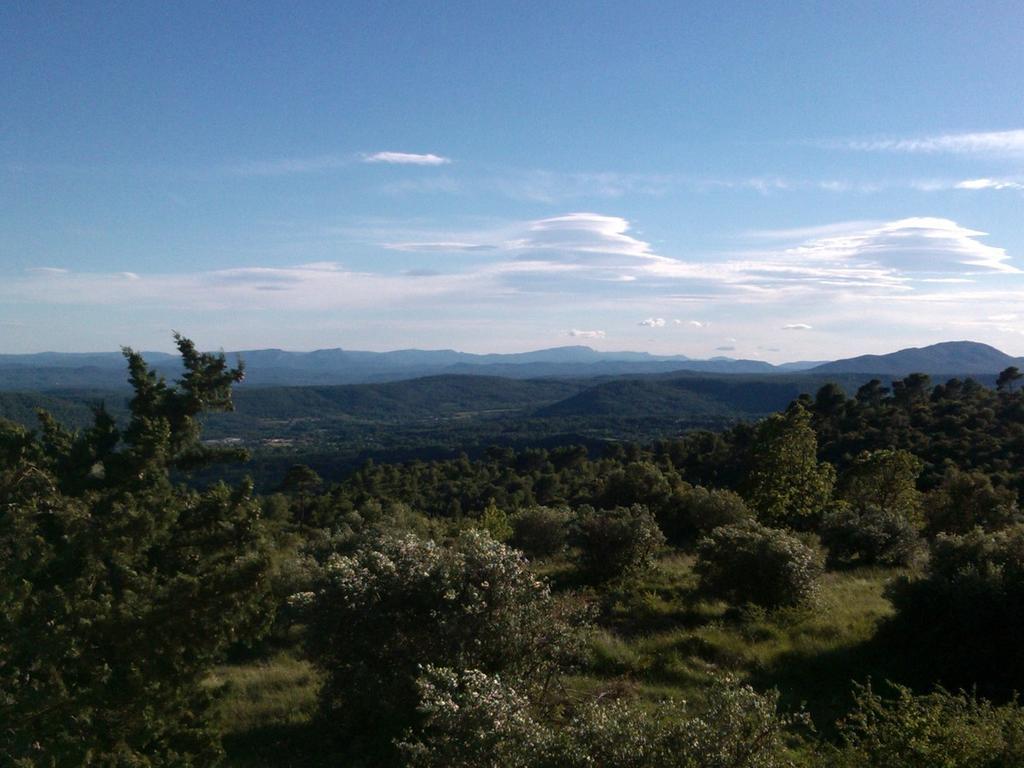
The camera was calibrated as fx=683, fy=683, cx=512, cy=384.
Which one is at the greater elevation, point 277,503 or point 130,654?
point 130,654

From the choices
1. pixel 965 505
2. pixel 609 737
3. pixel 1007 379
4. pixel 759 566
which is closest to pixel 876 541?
pixel 759 566

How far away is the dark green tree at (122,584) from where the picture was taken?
26.5 ft

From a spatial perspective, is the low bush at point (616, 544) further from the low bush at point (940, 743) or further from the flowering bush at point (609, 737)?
the flowering bush at point (609, 737)

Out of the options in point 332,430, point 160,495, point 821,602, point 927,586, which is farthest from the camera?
point 332,430

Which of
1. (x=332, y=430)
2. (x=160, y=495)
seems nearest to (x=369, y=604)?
(x=160, y=495)

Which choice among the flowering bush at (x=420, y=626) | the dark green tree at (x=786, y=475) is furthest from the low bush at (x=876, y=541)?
the flowering bush at (x=420, y=626)

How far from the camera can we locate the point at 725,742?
5.38m

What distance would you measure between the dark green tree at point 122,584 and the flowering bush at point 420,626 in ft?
4.92

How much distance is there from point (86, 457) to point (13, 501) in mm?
1621

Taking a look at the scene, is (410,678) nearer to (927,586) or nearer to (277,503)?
(927,586)

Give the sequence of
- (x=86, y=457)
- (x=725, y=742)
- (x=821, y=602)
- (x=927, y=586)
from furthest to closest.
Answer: (x=821, y=602)
(x=927, y=586)
(x=86, y=457)
(x=725, y=742)

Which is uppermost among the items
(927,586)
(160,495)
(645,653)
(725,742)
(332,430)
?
(160,495)

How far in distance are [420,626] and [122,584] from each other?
428 cm

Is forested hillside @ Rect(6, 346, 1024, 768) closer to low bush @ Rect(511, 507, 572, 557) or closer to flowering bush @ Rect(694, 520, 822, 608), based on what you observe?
flowering bush @ Rect(694, 520, 822, 608)
